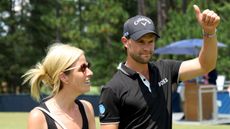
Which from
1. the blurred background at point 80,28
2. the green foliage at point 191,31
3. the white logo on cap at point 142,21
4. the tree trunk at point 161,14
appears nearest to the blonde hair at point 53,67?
the white logo on cap at point 142,21

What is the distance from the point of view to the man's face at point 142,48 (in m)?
3.97

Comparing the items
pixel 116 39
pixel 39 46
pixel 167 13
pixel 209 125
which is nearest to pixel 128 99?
pixel 209 125

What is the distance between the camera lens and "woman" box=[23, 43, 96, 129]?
3473 millimetres

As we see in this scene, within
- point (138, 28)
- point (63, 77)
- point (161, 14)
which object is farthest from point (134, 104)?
point (161, 14)

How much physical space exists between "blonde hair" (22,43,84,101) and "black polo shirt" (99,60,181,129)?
492 millimetres

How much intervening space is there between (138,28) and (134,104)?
533 millimetres

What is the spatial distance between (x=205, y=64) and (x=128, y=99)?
0.65 meters

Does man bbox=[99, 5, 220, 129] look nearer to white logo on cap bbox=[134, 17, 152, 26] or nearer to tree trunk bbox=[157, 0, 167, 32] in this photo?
white logo on cap bbox=[134, 17, 152, 26]

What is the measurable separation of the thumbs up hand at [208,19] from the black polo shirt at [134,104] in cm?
54

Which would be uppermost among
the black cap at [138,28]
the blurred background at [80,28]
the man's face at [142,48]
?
the black cap at [138,28]

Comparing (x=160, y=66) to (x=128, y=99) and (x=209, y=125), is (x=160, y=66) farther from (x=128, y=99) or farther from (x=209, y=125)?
(x=209, y=125)

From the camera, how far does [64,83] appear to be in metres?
3.59

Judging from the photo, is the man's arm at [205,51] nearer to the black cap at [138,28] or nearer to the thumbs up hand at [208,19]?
the thumbs up hand at [208,19]

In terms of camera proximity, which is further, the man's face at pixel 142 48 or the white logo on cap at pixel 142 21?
the white logo on cap at pixel 142 21
